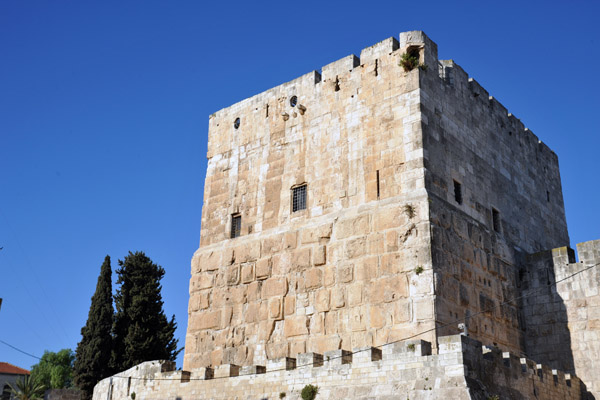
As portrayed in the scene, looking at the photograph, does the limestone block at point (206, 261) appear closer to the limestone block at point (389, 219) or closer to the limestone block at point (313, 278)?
the limestone block at point (313, 278)

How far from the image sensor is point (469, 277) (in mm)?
14883

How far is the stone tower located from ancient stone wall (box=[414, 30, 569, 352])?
5 cm

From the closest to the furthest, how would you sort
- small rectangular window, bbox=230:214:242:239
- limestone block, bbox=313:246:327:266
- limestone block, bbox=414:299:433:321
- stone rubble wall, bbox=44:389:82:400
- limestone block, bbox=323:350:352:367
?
1. limestone block, bbox=323:350:352:367
2. limestone block, bbox=414:299:433:321
3. limestone block, bbox=313:246:327:266
4. small rectangular window, bbox=230:214:242:239
5. stone rubble wall, bbox=44:389:82:400

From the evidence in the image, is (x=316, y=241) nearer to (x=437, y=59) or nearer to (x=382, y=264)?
(x=382, y=264)

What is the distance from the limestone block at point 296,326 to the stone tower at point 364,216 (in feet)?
0.11

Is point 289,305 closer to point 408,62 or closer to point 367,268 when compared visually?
point 367,268

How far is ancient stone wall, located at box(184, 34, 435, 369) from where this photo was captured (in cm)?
1435

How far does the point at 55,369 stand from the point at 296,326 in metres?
47.3

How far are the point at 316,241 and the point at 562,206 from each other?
31.3 ft

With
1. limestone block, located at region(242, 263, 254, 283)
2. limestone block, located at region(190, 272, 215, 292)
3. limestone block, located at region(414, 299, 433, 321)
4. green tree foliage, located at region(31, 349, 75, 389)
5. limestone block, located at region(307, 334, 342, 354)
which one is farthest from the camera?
green tree foliage, located at region(31, 349, 75, 389)

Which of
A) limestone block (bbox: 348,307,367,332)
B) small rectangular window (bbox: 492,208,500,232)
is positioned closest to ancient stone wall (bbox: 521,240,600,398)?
small rectangular window (bbox: 492,208,500,232)

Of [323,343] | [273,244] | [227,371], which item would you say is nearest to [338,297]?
[323,343]

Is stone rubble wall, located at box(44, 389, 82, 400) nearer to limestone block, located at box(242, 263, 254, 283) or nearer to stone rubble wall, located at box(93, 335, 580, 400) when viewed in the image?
stone rubble wall, located at box(93, 335, 580, 400)

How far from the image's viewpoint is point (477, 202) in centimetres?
1628
